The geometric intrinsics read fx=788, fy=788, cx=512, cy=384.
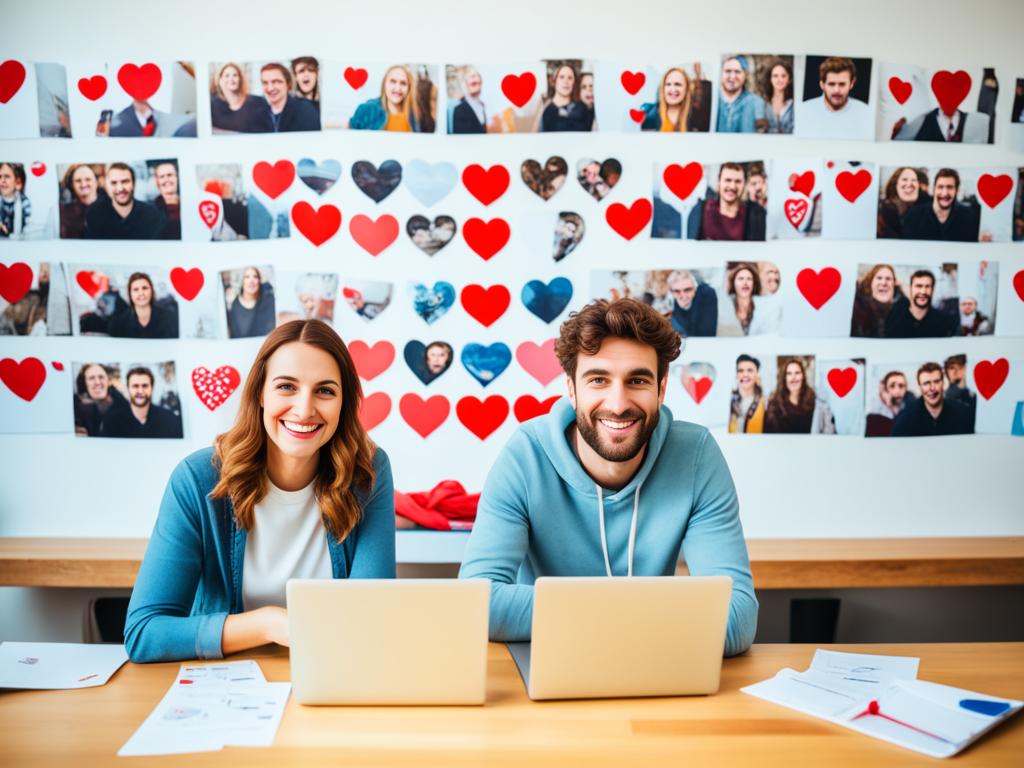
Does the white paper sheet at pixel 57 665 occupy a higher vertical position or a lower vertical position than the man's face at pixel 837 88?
lower

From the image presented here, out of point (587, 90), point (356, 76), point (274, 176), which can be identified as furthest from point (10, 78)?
point (587, 90)

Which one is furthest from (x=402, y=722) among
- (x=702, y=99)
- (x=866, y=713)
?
(x=702, y=99)

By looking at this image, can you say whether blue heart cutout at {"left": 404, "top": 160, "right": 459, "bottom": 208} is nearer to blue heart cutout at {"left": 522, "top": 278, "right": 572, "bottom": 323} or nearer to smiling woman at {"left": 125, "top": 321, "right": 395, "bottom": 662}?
blue heart cutout at {"left": 522, "top": 278, "right": 572, "bottom": 323}

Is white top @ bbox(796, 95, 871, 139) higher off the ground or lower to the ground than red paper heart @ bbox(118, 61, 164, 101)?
lower

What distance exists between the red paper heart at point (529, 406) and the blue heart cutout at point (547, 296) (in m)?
0.27

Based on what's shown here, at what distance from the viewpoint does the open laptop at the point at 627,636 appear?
45.7 inches

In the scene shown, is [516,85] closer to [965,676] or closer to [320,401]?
[320,401]

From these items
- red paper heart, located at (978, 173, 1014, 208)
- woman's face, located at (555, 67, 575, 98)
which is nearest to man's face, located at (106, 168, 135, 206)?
woman's face, located at (555, 67, 575, 98)

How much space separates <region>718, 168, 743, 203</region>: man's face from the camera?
260 cm

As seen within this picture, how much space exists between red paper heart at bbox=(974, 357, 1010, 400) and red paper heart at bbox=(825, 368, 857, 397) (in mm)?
440

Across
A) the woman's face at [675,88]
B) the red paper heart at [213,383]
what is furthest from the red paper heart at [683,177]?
the red paper heart at [213,383]

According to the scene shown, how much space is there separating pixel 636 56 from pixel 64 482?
7.74 feet

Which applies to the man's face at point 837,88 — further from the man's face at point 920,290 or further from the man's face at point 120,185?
the man's face at point 120,185

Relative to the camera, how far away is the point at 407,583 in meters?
1.13
